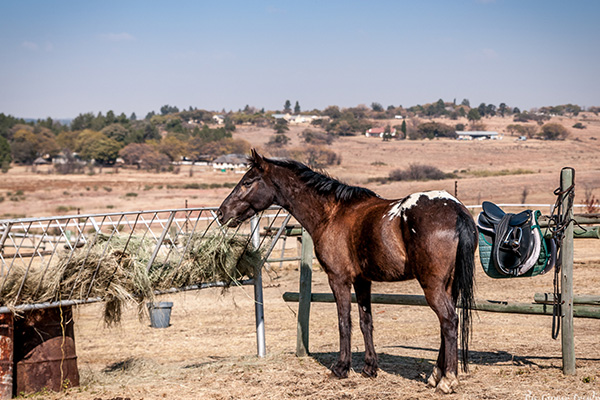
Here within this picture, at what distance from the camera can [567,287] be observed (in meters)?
5.84

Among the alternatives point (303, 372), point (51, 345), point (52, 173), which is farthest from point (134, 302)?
point (52, 173)

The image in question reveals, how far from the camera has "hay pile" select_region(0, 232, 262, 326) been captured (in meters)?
6.27

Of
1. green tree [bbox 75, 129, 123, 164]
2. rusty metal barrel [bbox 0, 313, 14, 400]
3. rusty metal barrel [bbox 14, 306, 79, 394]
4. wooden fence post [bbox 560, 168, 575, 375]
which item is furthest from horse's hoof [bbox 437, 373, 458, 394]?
green tree [bbox 75, 129, 123, 164]

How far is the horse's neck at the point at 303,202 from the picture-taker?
6.50 metres

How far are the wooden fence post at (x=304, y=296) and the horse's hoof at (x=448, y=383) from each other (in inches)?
86.9

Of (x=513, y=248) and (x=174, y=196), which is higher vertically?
(x=513, y=248)

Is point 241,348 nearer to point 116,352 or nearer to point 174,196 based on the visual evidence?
point 116,352

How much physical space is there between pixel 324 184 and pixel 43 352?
3.45 meters

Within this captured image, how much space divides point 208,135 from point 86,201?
154 feet

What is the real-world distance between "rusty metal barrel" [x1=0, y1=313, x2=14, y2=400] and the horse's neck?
9.87 ft

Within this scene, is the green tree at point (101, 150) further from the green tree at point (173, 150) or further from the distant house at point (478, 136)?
the distant house at point (478, 136)

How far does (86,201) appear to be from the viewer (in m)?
43.6

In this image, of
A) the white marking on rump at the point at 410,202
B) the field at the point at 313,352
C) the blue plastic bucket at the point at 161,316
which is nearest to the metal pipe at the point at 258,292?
the field at the point at 313,352

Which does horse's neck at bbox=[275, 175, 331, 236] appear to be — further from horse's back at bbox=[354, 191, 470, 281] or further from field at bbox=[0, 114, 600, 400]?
field at bbox=[0, 114, 600, 400]
